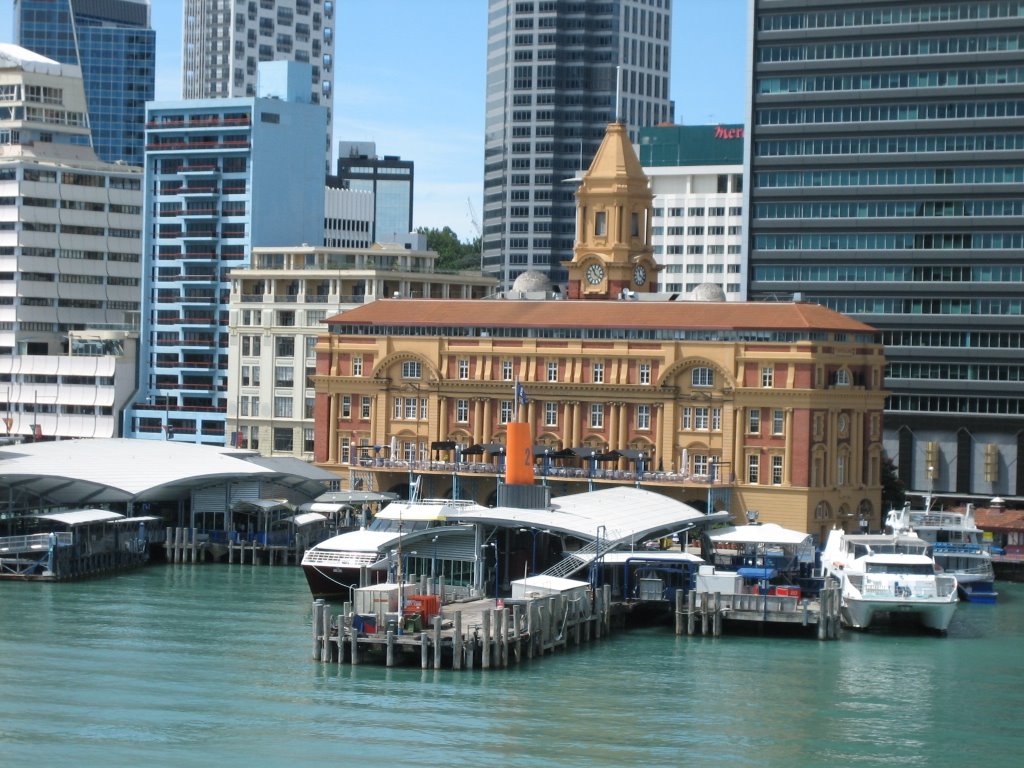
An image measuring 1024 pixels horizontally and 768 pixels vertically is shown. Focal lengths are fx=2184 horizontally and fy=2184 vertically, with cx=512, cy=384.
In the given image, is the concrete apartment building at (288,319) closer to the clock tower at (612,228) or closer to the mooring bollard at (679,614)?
the clock tower at (612,228)

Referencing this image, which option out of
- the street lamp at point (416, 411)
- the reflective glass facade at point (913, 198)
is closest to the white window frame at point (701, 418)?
the street lamp at point (416, 411)

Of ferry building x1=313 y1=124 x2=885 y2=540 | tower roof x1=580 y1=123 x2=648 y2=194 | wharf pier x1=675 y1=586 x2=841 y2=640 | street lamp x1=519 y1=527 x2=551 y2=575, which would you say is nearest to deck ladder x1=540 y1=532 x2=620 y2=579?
street lamp x1=519 y1=527 x2=551 y2=575

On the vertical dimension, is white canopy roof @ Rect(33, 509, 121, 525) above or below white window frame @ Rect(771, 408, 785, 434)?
below

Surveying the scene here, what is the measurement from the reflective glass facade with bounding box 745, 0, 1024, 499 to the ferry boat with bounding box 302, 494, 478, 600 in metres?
69.0

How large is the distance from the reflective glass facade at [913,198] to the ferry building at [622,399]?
812 inches

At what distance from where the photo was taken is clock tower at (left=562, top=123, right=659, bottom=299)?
550 feet

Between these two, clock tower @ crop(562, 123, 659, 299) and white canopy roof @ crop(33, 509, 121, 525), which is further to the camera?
clock tower @ crop(562, 123, 659, 299)

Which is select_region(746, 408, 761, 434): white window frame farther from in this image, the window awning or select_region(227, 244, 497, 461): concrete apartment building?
select_region(227, 244, 497, 461): concrete apartment building

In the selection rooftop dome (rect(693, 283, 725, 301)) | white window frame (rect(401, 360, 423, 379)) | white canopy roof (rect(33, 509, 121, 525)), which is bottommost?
white canopy roof (rect(33, 509, 121, 525))

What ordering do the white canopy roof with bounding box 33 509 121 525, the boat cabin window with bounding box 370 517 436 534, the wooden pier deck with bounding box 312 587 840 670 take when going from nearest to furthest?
the wooden pier deck with bounding box 312 587 840 670
the boat cabin window with bounding box 370 517 436 534
the white canopy roof with bounding box 33 509 121 525

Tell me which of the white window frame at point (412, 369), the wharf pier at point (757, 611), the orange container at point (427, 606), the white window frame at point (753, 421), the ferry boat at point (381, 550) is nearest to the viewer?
the orange container at point (427, 606)

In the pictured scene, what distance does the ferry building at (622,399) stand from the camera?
145125mm

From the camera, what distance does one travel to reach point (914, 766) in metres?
76.6

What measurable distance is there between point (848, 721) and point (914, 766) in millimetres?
7720
